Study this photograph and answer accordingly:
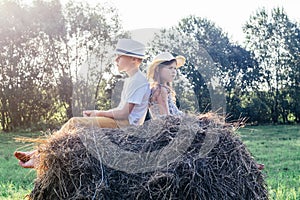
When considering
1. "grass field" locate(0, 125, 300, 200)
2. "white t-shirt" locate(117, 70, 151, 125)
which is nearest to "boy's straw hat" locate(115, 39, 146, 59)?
"white t-shirt" locate(117, 70, 151, 125)

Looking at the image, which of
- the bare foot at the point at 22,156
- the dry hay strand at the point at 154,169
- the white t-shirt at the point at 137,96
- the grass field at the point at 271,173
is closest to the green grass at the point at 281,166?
the grass field at the point at 271,173

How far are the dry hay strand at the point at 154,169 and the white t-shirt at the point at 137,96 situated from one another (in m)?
0.66

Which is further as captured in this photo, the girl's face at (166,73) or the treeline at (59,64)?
the treeline at (59,64)

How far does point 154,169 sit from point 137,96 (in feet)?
3.98

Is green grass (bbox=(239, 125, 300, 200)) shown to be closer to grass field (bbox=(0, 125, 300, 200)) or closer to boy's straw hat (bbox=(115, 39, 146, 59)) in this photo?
grass field (bbox=(0, 125, 300, 200))

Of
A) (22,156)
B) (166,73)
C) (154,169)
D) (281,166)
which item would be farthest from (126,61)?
(281,166)

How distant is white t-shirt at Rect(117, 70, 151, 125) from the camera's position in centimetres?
390

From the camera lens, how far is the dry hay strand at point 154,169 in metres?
2.74

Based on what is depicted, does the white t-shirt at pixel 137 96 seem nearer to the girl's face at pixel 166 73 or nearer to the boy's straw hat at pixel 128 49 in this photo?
the boy's straw hat at pixel 128 49

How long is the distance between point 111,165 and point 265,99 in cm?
2085

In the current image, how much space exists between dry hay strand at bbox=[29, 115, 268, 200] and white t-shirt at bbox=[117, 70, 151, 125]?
66 centimetres

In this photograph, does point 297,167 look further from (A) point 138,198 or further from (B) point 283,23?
(B) point 283,23

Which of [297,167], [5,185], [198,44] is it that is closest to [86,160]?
[5,185]

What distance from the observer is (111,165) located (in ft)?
9.35
